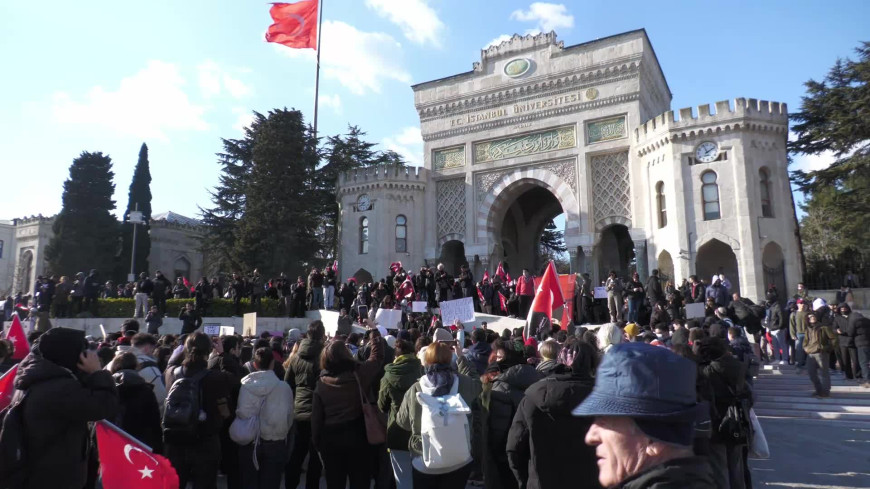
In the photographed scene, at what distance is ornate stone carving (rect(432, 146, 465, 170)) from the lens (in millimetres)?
26969

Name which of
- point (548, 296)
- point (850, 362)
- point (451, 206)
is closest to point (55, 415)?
point (548, 296)

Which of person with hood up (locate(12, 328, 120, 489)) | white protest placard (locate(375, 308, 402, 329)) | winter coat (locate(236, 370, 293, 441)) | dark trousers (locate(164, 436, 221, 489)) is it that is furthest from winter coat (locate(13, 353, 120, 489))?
white protest placard (locate(375, 308, 402, 329))

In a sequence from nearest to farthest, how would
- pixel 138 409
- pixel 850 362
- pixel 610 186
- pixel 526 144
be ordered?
1. pixel 138 409
2. pixel 850 362
3. pixel 610 186
4. pixel 526 144

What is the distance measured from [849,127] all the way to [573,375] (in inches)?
987

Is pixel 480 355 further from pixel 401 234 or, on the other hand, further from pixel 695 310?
pixel 401 234

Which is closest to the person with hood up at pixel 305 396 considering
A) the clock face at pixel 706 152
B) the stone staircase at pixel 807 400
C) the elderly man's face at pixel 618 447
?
the elderly man's face at pixel 618 447

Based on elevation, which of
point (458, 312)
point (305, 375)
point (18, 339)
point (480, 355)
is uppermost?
point (458, 312)

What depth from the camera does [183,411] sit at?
443 cm

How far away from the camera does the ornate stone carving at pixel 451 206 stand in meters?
26.7

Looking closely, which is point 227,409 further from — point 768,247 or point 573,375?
point 768,247

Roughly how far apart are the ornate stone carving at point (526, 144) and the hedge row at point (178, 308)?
1141 centimetres

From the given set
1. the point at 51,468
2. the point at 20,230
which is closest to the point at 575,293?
the point at 51,468

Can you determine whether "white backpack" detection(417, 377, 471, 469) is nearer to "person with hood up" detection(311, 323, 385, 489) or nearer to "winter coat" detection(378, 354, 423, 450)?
"winter coat" detection(378, 354, 423, 450)

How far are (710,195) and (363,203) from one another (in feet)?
49.3
